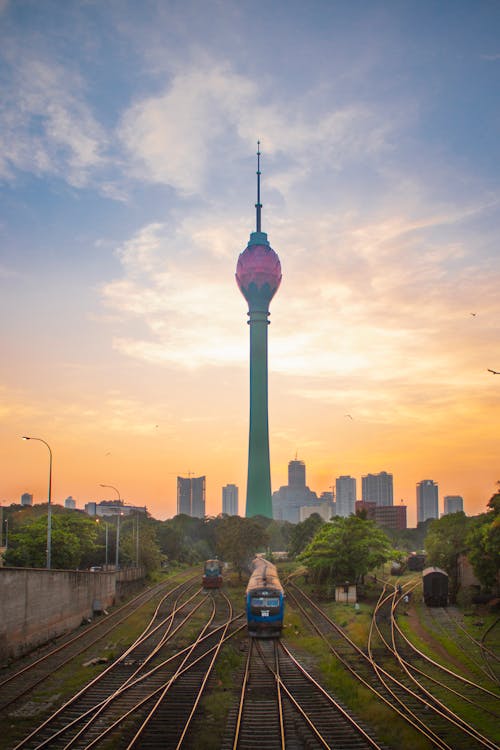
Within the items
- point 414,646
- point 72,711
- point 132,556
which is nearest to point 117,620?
point 414,646

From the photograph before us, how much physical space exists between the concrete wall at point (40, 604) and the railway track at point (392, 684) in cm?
1456

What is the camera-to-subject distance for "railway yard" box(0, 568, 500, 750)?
18047 millimetres

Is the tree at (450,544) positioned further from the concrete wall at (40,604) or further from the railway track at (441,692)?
the concrete wall at (40,604)

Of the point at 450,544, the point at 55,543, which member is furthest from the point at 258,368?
the point at 55,543

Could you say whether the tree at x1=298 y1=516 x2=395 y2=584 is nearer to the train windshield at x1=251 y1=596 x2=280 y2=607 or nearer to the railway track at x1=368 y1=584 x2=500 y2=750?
the railway track at x1=368 y1=584 x2=500 y2=750

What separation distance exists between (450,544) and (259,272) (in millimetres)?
145945

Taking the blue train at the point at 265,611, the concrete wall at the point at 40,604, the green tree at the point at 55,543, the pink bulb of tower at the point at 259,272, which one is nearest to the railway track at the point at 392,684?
the blue train at the point at 265,611

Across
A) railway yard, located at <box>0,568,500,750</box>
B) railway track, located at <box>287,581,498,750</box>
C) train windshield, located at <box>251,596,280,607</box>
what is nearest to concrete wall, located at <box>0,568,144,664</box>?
railway yard, located at <box>0,568,500,750</box>

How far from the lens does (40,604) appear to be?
33625 millimetres

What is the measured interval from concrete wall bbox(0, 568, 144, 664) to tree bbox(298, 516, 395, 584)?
59.1 feet

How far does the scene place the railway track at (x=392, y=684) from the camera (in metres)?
17.7

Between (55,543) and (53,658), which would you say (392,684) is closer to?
(53,658)

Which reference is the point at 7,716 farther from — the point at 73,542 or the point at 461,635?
the point at 73,542

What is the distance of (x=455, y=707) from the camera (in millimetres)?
20750
